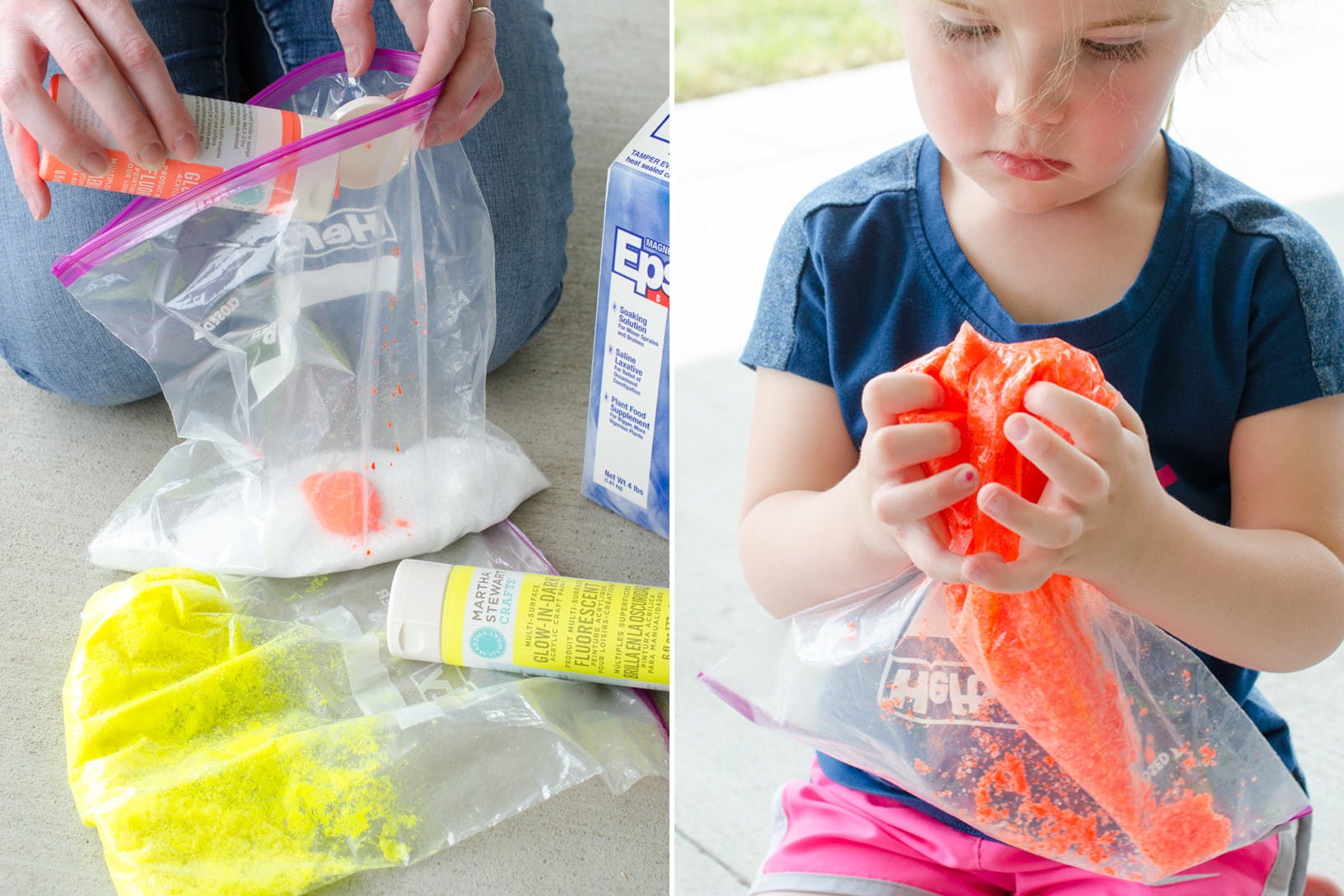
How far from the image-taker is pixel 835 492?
2.15 ft

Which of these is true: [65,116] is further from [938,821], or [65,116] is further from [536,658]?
[938,821]

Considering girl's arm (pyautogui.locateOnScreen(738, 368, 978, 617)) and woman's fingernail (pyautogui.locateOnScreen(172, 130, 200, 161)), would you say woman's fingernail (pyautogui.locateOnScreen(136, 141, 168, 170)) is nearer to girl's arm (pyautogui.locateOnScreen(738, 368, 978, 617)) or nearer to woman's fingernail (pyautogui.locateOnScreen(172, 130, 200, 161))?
woman's fingernail (pyautogui.locateOnScreen(172, 130, 200, 161))

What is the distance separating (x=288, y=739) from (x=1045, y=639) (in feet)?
1.79

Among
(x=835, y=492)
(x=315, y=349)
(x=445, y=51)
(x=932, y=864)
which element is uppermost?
(x=445, y=51)

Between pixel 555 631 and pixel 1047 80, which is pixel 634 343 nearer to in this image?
pixel 555 631

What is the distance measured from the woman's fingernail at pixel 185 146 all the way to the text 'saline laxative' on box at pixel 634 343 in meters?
0.32

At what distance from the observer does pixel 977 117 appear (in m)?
0.62

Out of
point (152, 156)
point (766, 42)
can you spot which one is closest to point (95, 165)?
point (152, 156)

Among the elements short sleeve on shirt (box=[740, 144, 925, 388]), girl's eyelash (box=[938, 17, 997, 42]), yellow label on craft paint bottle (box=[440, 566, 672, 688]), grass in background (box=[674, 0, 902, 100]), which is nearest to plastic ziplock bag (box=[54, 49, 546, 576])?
yellow label on craft paint bottle (box=[440, 566, 672, 688])

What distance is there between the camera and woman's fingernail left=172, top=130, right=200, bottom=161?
78 cm

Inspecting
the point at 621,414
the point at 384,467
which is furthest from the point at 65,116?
the point at 621,414

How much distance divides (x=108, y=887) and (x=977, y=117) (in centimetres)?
75

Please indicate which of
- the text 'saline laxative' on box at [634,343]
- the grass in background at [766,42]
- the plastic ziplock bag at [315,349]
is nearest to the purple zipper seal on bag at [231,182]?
the plastic ziplock bag at [315,349]

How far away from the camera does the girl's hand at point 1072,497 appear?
49cm
